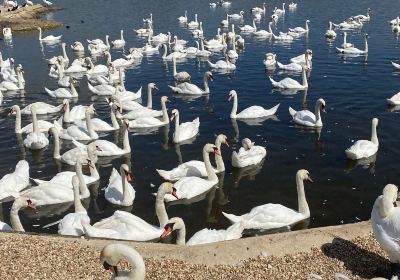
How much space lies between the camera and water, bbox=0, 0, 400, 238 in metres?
13.6

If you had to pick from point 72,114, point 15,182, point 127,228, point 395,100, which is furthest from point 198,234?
point 395,100

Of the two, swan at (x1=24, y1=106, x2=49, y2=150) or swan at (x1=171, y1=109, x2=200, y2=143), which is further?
swan at (x1=171, y1=109, x2=200, y2=143)

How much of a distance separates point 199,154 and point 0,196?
6450mm

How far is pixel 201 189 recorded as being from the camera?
14094 millimetres

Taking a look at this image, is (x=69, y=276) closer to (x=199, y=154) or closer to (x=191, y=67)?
(x=199, y=154)

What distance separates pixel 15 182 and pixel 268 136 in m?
8.78

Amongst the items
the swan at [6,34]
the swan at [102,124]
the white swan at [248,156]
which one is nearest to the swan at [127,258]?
the white swan at [248,156]

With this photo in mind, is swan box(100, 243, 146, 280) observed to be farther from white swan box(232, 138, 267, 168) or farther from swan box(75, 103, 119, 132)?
swan box(75, 103, 119, 132)

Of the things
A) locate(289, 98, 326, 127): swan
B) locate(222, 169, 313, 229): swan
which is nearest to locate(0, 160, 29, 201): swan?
locate(222, 169, 313, 229): swan

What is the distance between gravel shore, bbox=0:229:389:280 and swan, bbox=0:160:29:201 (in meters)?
4.70

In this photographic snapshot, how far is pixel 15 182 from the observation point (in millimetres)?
14391

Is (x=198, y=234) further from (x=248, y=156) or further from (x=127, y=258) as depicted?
(x=248, y=156)

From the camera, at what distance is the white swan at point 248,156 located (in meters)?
15.7

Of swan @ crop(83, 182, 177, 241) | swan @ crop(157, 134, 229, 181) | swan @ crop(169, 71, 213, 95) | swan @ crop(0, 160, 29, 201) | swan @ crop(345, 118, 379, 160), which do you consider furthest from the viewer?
swan @ crop(169, 71, 213, 95)
